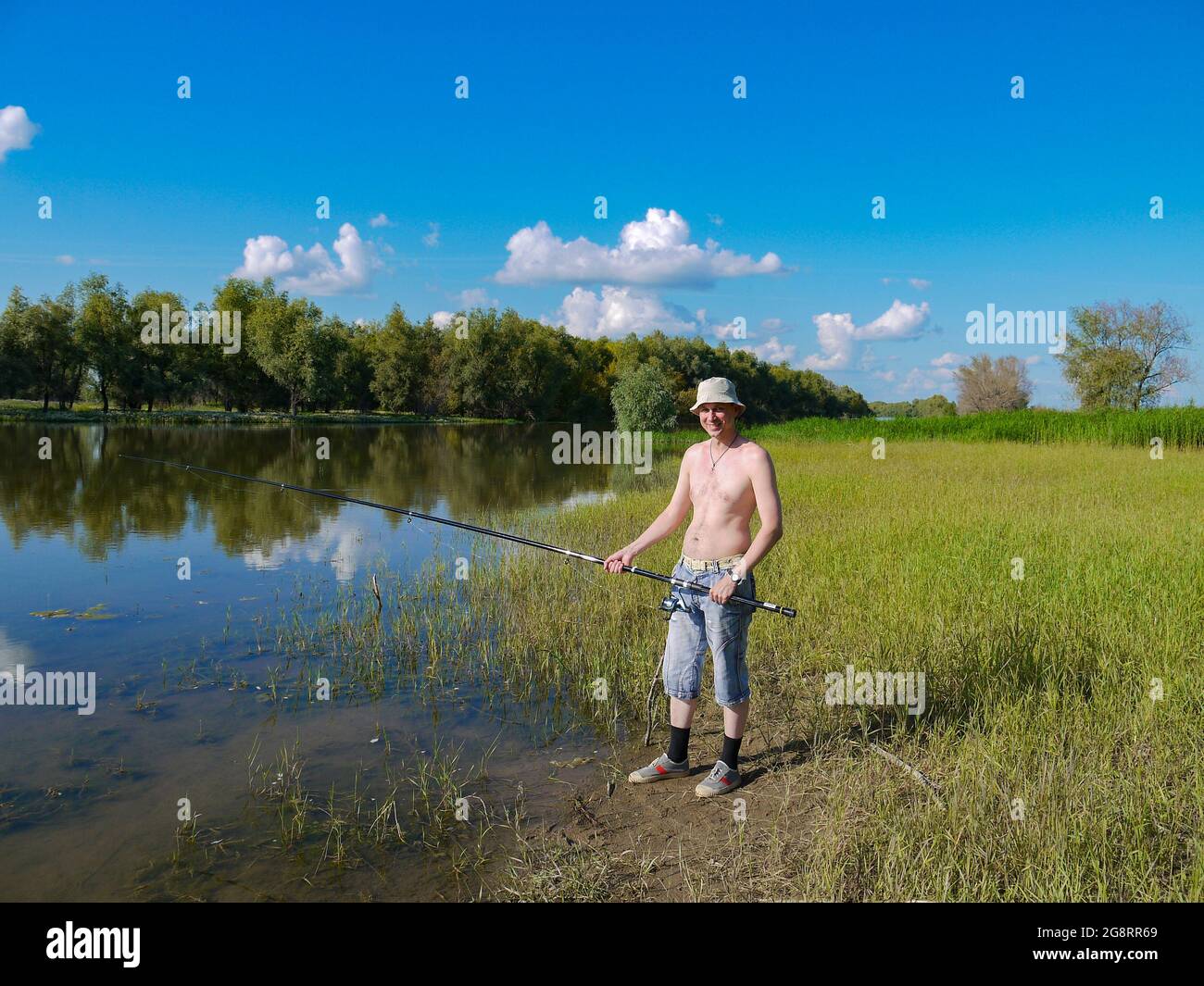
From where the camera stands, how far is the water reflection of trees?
15047 mm

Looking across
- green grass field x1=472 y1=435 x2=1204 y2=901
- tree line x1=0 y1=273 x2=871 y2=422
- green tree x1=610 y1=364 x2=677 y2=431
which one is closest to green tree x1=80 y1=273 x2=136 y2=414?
tree line x1=0 y1=273 x2=871 y2=422

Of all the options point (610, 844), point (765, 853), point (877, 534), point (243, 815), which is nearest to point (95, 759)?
point (243, 815)

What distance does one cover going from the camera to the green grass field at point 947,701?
12.3 ft

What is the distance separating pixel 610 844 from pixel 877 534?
8.17 m

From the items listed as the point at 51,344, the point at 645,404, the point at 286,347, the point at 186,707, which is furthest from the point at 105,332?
the point at 186,707

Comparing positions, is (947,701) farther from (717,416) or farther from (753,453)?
(717,416)

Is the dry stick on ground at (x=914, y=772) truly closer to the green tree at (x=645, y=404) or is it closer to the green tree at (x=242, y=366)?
the green tree at (x=645, y=404)

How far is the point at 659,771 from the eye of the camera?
517 cm

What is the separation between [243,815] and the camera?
473cm

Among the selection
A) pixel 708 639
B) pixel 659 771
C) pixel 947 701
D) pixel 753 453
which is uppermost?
pixel 753 453

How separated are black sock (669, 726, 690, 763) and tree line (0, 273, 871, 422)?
47663 millimetres

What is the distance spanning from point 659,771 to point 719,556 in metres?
1.61
